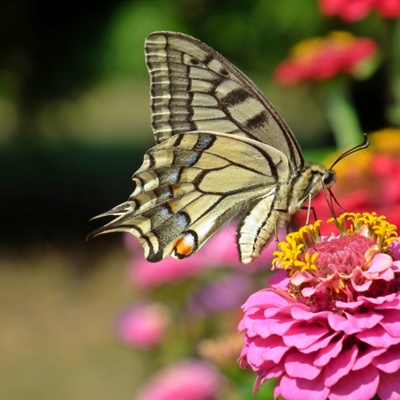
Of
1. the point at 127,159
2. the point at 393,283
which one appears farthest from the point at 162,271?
the point at 127,159

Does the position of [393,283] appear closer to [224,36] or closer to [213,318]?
[213,318]

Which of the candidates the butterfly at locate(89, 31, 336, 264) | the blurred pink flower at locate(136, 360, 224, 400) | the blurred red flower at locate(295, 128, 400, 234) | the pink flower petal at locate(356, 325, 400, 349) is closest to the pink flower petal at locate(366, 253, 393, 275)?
the pink flower petal at locate(356, 325, 400, 349)

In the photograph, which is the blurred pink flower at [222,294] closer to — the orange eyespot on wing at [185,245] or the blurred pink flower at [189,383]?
the blurred pink flower at [189,383]

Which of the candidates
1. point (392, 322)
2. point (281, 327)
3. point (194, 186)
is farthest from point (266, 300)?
point (194, 186)

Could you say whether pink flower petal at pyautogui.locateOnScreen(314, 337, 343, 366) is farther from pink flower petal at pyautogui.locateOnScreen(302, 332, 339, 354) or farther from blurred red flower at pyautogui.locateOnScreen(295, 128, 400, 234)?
blurred red flower at pyautogui.locateOnScreen(295, 128, 400, 234)

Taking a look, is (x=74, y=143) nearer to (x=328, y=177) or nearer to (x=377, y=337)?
(x=328, y=177)
